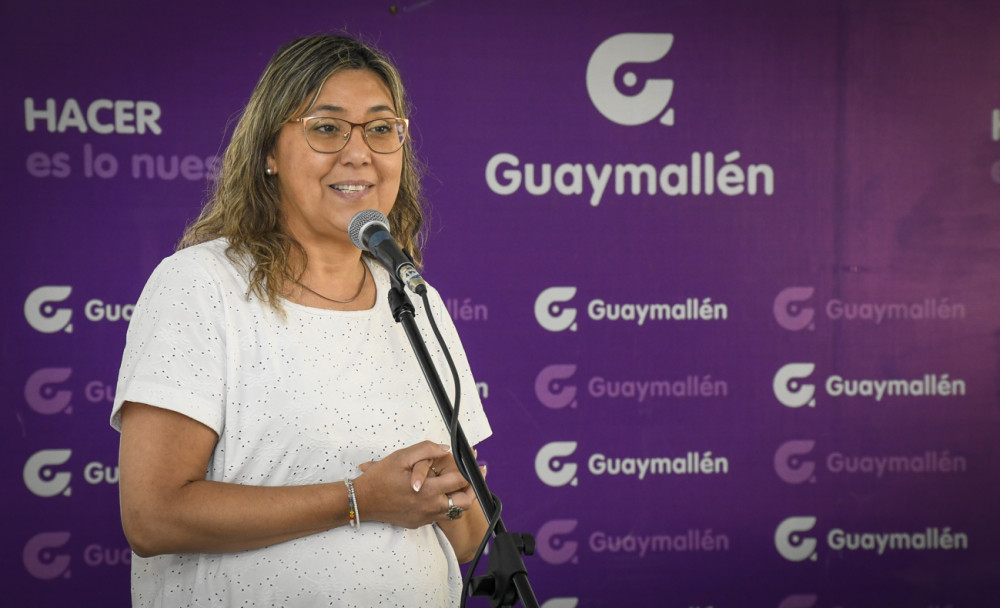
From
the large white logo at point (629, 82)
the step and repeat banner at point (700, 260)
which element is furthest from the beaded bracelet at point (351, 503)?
the large white logo at point (629, 82)

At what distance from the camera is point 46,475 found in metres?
2.84

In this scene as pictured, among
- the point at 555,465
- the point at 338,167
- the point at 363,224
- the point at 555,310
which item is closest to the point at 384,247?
the point at 363,224

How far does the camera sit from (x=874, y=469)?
3.16m

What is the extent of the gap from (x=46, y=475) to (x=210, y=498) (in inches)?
76.2

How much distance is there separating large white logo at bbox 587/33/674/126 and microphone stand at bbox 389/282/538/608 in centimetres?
213

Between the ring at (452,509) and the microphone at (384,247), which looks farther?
the ring at (452,509)

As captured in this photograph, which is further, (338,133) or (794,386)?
(794,386)

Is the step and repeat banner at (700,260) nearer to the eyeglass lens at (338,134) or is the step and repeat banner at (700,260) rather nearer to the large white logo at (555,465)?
the large white logo at (555,465)

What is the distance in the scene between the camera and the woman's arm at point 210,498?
4.02 feet

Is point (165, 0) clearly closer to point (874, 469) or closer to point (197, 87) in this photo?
point (197, 87)

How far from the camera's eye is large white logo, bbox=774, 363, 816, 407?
3.14 meters

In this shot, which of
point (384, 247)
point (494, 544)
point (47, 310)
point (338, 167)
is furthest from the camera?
point (47, 310)

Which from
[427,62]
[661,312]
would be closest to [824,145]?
[661,312]

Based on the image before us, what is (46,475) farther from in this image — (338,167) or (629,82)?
(629,82)
